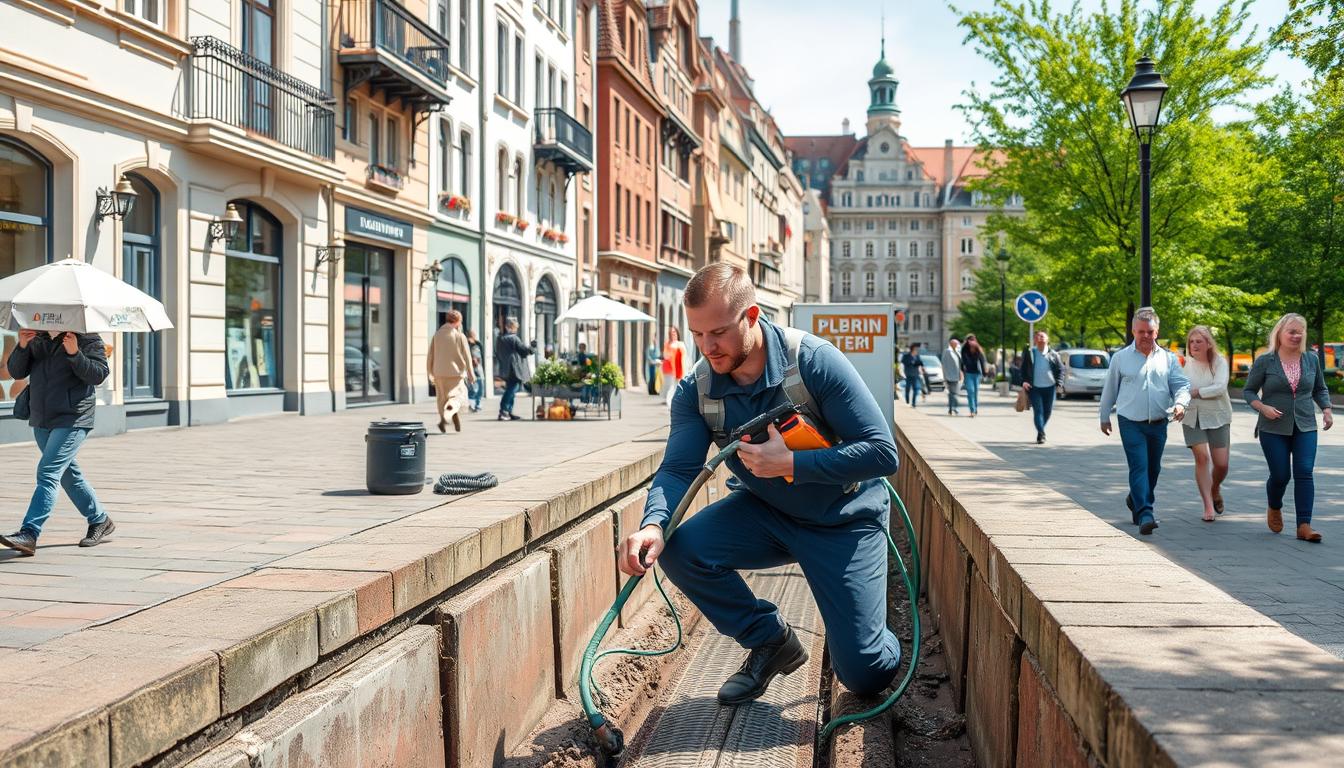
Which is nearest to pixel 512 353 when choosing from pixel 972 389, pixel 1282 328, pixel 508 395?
pixel 508 395

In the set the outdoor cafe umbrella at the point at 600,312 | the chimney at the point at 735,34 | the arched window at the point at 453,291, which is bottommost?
the outdoor cafe umbrella at the point at 600,312

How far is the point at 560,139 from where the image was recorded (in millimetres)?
36969

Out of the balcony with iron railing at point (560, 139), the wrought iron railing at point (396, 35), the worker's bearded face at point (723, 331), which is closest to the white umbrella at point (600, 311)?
the wrought iron railing at point (396, 35)

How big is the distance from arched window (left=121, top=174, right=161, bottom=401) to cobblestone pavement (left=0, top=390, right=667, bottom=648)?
0.93 metres

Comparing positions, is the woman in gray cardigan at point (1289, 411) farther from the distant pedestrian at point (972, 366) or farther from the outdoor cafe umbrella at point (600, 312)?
the distant pedestrian at point (972, 366)

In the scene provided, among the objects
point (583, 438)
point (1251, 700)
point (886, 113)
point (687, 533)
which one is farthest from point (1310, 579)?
point (886, 113)

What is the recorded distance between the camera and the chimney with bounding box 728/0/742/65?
360 feet

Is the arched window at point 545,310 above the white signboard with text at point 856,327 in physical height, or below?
above

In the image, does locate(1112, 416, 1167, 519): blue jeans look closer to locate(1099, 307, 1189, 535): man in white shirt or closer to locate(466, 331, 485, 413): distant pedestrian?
locate(1099, 307, 1189, 535): man in white shirt

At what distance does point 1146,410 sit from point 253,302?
1543cm

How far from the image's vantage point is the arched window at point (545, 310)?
3741 cm

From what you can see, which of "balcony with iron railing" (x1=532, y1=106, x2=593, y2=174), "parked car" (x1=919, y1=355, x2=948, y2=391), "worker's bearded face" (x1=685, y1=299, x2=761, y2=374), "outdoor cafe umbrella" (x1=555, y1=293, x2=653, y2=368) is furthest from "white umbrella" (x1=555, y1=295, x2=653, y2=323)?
"parked car" (x1=919, y1=355, x2=948, y2=391)

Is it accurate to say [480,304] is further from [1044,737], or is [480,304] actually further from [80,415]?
[1044,737]

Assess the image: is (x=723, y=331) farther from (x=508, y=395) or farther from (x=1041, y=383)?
(x=508, y=395)
